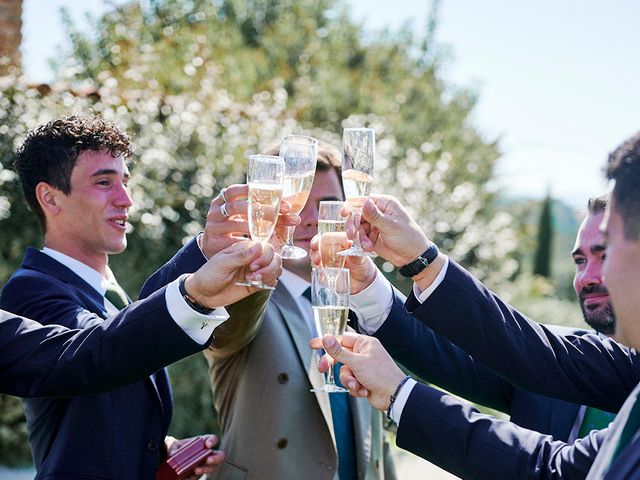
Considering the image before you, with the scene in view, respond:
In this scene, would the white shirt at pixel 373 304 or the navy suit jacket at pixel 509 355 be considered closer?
the navy suit jacket at pixel 509 355

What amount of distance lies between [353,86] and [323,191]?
329 inches

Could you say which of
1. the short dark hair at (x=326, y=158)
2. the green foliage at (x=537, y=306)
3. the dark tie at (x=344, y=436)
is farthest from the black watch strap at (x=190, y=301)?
the green foliage at (x=537, y=306)

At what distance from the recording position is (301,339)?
12.2 ft

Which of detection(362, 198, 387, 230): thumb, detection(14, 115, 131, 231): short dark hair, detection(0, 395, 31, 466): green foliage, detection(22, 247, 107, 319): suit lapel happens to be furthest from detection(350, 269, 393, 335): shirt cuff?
detection(0, 395, 31, 466): green foliage

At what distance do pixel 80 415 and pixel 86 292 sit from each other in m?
0.51

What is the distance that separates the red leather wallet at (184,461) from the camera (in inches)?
129

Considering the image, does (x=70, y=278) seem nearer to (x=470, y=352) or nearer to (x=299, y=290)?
(x=299, y=290)

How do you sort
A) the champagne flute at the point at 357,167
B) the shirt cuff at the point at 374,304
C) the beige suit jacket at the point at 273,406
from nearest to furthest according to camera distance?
1. the champagne flute at the point at 357,167
2. the shirt cuff at the point at 374,304
3. the beige suit jacket at the point at 273,406

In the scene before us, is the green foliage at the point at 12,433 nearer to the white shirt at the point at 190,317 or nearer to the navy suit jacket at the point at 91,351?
the navy suit jacket at the point at 91,351

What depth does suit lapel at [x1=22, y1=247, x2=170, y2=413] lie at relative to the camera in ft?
10.8

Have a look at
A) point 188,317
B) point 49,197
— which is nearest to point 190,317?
point 188,317

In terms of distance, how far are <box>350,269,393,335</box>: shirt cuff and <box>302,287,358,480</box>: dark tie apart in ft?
1.63

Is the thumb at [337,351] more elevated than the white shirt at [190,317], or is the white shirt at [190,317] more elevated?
the white shirt at [190,317]

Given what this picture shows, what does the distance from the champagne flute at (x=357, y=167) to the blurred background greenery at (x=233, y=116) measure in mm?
4158
